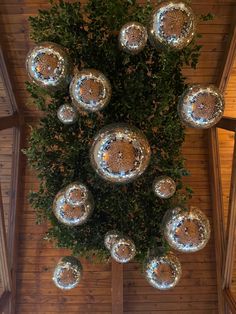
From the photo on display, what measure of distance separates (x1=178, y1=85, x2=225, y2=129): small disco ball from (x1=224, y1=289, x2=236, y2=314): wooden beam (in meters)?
2.85

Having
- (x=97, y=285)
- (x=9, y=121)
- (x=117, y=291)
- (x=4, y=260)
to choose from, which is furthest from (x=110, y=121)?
(x=97, y=285)

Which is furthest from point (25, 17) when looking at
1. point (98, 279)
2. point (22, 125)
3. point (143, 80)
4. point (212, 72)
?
point (98, 279)

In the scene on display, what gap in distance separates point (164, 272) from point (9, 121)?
2763 mm

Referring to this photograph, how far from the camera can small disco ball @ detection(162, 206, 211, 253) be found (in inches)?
80.4

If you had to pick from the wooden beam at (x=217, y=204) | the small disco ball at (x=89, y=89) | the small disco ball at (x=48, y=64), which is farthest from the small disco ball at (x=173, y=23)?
the wooden beam at (x=217, y=204)

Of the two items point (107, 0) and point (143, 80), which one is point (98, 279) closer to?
point (143, 80)

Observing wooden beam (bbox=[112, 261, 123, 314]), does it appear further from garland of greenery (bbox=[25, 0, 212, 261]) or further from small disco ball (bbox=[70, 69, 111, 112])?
small disco ball (bbox=[70, 69, 111, 112])

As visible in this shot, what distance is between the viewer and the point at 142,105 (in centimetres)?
253

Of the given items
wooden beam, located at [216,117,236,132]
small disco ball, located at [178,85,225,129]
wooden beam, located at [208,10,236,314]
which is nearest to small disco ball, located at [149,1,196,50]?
small disco ball, located at [178,85,225,129]

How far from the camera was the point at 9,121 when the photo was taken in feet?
13.3

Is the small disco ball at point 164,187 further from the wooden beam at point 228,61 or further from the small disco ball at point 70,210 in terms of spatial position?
the wooden beam at point 228,61

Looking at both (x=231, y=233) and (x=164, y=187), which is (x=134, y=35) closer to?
(x=164, y=187)

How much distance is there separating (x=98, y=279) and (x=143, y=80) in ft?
10.9

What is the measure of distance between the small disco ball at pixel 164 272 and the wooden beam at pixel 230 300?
6.53 feet
